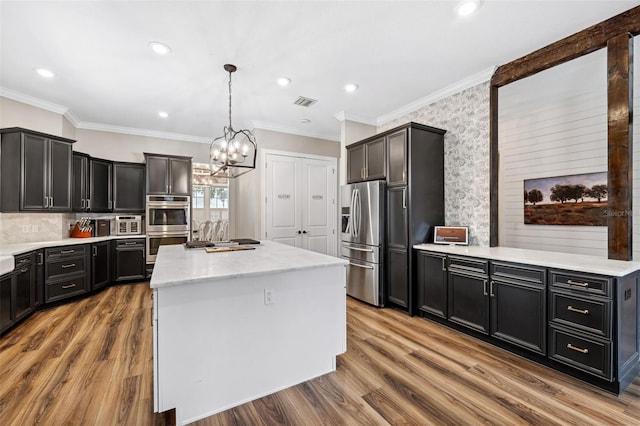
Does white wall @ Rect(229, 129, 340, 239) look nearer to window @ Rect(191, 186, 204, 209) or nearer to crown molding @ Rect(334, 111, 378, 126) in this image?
crown molding @ Rect(334, 111, 378, 126)

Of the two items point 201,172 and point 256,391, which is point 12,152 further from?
point 256,391

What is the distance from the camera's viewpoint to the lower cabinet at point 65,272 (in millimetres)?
3871

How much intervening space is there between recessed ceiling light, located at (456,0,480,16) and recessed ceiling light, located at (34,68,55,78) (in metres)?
4.32

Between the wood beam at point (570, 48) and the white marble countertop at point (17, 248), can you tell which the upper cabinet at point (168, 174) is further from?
the wood beam at point (570, 48)

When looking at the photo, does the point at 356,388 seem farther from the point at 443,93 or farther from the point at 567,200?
the point at 567,200

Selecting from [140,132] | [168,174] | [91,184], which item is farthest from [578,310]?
[140,132]

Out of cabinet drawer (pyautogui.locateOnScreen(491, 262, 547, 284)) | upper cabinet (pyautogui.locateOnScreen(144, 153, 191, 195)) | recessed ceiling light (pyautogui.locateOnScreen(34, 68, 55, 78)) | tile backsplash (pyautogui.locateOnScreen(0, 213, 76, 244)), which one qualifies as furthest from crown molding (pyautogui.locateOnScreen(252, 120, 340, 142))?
cabinet drawer (pyautogui.locateOnScreen(491, 262, 547, 284))

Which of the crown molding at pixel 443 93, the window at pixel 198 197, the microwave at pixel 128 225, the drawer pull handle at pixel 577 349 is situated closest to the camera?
the drawer pull handle at pixel 577 349

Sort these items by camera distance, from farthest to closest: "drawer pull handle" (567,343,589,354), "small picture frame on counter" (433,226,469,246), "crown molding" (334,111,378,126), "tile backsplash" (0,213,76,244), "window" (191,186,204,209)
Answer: "window" (191,186,204,209) → "crown molding" (334,111,378,126) → "tile backsplash" (0,213,76,244) → "small picture frame on counter" (433,226,469,246) → "drawer pull handle" (567,343,589,354)

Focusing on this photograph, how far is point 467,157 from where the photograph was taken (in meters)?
3.66

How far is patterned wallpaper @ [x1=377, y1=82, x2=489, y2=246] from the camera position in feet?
11.4

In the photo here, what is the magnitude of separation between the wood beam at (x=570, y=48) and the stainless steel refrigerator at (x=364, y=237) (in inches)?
→ 72.9

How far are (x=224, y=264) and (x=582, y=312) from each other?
2.77 meters

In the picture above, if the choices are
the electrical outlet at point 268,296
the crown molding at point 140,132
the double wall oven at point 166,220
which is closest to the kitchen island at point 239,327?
the electrical outlet at point 268,296
